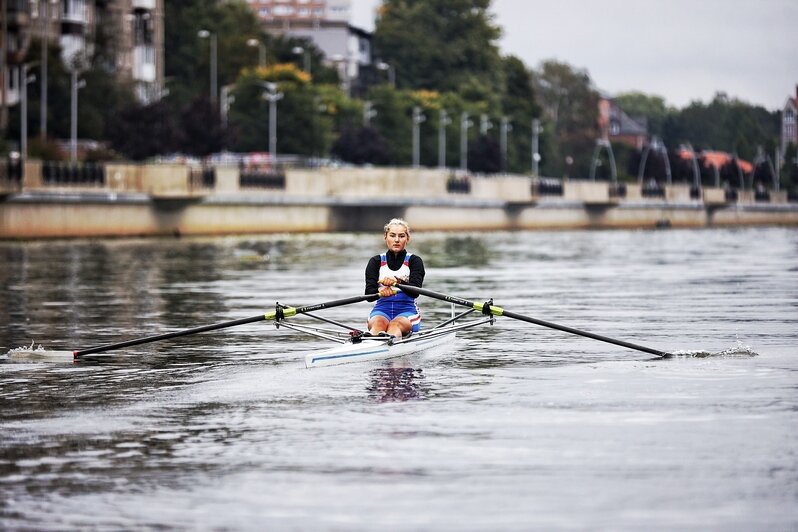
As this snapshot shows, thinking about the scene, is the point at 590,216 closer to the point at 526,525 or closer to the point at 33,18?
the point at 33,18

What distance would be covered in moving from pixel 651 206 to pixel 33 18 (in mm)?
63231

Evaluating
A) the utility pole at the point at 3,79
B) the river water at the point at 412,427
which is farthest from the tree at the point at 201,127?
the river water at the point at 412,427

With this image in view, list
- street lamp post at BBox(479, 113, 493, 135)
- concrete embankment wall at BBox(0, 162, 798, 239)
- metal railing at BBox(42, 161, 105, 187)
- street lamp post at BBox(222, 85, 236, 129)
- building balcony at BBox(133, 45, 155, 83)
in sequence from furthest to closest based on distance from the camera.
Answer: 1. street lamp post at BBox(479, 113, 493, 135)
2. building balcony at BBox(133, 45, 155, 83)
3. street lamp post at BBox(222, 85, 236, 129)
4. concrete embankment wall at BBox(0, 162, 798, 239)
5. metal railing at BBox(42, 161, 105, 187)

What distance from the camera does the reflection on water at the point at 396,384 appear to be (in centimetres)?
1800

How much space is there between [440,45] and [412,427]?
17425 cm

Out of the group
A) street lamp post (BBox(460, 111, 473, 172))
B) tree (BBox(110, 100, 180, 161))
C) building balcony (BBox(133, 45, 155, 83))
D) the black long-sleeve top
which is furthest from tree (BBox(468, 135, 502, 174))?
the black long-sleeve top

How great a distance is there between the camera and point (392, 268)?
21.9 metres

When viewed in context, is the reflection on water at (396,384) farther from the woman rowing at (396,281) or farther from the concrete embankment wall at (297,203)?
the concrete embankment wall at (297,203)

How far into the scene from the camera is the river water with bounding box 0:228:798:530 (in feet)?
→ 39.6

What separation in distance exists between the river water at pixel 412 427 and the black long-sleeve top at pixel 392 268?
3.26 feet

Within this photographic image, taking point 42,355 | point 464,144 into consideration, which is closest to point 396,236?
point 42,355

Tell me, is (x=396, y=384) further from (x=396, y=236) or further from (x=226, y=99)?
(x=226, y=99)

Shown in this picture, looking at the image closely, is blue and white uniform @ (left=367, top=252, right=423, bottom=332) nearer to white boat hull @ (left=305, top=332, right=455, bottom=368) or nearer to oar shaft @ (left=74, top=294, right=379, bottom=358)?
white boat hull @ (left=305, top=332, right=455, bottom=368)

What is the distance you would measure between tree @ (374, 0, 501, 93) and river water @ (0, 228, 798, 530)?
156462 millimetres
